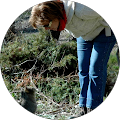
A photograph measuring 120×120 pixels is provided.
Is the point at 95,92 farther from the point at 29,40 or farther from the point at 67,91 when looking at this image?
the point at 29,40

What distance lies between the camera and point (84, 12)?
6.18 feet

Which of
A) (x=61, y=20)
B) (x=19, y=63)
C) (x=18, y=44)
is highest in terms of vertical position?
(x=61, y=20)

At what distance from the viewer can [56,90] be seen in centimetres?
361

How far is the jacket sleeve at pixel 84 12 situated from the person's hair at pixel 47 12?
18 centimetres

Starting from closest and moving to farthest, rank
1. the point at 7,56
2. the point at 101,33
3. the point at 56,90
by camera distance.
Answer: the point at 101,33 → the point at 56,90 → the point at 7,56

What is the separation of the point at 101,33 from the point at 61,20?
514mm

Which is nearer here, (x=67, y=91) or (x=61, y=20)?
(x=61, y=20)

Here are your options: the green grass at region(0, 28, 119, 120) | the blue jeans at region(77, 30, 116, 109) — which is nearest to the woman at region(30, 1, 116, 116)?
the blue jeans at region(77, 30, 116, 109)

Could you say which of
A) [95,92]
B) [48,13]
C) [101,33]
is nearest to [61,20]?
[48,13]

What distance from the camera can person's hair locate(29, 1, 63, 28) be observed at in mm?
1891

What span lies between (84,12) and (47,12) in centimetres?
38

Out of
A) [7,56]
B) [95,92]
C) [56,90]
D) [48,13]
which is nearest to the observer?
[48,13]

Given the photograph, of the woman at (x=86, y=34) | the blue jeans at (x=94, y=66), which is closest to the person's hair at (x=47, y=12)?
the woman at (x=86, y=34)

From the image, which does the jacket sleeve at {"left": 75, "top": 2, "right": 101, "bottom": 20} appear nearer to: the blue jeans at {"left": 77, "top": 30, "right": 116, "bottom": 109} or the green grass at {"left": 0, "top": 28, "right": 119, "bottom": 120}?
the blue jeans at {"left": 77, "top": 30, "right": 116, "bottom": 109}
